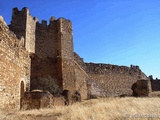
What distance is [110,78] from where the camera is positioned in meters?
28.7

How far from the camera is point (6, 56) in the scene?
857 centimetres

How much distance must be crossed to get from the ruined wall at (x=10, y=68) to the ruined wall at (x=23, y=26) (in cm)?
880

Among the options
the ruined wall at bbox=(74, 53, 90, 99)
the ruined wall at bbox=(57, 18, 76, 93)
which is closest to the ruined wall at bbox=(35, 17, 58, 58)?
the ruined wall at bbox=(57, 18, 76, 93)

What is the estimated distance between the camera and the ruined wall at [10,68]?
26.8 feet

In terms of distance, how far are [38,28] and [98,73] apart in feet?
33.3

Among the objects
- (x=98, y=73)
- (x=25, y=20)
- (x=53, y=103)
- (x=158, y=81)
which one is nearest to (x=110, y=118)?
(x=53, y=103)

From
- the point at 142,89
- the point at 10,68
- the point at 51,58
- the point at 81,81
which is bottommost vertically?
the point at 142,89

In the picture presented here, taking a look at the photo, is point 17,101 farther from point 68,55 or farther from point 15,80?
point 68,55

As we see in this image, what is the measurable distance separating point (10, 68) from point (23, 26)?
465 inches

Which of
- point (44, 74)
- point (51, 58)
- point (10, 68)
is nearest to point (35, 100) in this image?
point (10, 68)

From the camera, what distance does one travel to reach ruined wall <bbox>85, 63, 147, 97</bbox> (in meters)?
26.2

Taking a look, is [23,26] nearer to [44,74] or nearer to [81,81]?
[44,74]

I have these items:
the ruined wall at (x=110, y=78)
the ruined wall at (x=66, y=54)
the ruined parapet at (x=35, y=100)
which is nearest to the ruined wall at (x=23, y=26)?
the ruined wall at (x=66, y=54)

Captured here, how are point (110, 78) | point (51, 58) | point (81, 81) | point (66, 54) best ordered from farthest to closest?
point (110, 78), point (81, 81), point (66, 54), point (51, 58)
